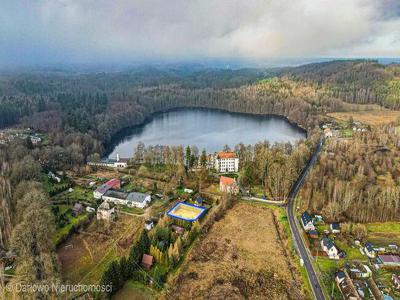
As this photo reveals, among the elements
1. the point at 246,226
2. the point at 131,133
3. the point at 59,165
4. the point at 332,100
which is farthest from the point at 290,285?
the point at 332,100

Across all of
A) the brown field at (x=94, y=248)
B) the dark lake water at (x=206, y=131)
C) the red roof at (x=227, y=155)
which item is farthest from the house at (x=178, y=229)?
the dark lake water at (x=206, y=131)

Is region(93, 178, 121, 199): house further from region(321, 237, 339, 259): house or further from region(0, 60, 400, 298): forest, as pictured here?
region(321, 237, 339, 259): house

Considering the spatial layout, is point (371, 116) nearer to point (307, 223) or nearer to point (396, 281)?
point (307, 223)

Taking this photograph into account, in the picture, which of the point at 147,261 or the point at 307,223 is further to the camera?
the point at 307,223

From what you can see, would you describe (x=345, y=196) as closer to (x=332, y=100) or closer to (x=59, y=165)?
(x=59, y=165)

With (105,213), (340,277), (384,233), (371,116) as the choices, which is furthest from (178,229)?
(371,116)

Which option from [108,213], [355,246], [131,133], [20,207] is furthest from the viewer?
[131,133]

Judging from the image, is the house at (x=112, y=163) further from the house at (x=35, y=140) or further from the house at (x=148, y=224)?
the house at (x=148, y=224)
